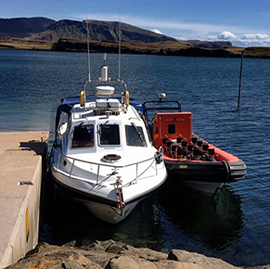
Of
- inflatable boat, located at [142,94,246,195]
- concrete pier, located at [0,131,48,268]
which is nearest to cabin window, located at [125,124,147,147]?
inflatable boat, located at [142,94,246,195]

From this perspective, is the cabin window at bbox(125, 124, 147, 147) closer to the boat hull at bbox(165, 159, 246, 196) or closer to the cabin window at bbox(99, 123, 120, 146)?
the cabin window at bbox(99, 123, 120, 146)

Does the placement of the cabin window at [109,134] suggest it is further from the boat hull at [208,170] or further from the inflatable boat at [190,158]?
the boat hull at [208,170]

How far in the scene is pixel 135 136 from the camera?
11.7 meters

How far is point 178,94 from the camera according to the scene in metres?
37.7

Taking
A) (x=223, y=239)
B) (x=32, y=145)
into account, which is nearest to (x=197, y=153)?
(x=223, y=239)

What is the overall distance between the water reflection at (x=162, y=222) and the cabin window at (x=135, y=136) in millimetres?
1918

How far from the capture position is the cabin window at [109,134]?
445 inches

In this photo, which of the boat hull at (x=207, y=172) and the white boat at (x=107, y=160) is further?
the boat hull at (x=207, y=172)

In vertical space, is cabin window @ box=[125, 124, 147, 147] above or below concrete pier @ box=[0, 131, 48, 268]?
above

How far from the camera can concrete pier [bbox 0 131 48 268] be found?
6.46m

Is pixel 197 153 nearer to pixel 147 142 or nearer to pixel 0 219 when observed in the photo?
pixel 147 142

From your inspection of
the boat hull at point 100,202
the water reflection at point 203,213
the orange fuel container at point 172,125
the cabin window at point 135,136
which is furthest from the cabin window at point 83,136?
the orange fuel container at point 172,125

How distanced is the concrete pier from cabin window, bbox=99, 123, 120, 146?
1865 mm

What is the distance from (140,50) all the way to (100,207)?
6242 inches
